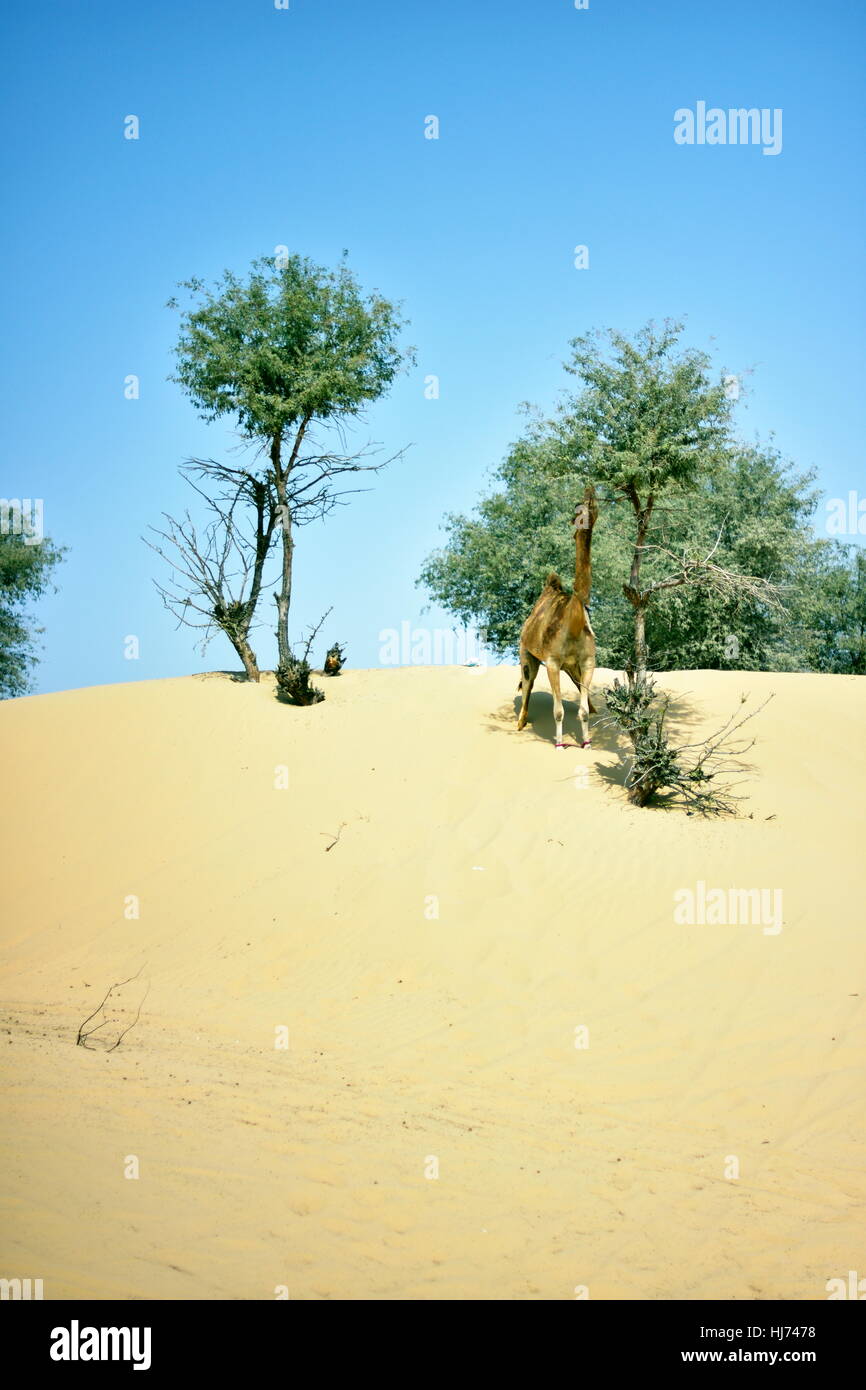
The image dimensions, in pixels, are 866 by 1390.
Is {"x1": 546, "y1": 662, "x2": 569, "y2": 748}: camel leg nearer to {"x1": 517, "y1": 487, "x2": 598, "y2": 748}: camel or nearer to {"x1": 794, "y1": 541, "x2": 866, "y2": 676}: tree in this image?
→ {"x1": 517, "y1": 487, "x2": 598, "y2": 748}: camel

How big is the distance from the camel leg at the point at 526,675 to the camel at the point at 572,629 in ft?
0.35

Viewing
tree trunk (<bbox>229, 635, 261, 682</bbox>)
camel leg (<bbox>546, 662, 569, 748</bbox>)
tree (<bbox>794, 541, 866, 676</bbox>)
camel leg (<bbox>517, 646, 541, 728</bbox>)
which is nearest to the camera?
camel leg (<bbox>546, 662, 569, 748</bbox>)

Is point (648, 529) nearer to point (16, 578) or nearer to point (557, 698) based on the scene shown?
point (557, 698)

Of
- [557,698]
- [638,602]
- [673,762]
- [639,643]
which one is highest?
[638,602]

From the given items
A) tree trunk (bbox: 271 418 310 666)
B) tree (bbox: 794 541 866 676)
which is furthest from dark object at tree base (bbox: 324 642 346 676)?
tree (bbox: 794 541 866 676)

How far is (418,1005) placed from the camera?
348 inches

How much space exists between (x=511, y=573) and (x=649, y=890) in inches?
747

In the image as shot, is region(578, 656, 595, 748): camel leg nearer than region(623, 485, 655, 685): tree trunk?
Yes

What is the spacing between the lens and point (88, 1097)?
603cm

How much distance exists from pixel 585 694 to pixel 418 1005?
6.40 m

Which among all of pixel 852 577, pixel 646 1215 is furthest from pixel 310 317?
pixel 852 577

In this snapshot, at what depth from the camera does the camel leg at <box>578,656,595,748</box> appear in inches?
542

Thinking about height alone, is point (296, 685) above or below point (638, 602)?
below

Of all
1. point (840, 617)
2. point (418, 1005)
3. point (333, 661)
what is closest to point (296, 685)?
point (333, 661)
